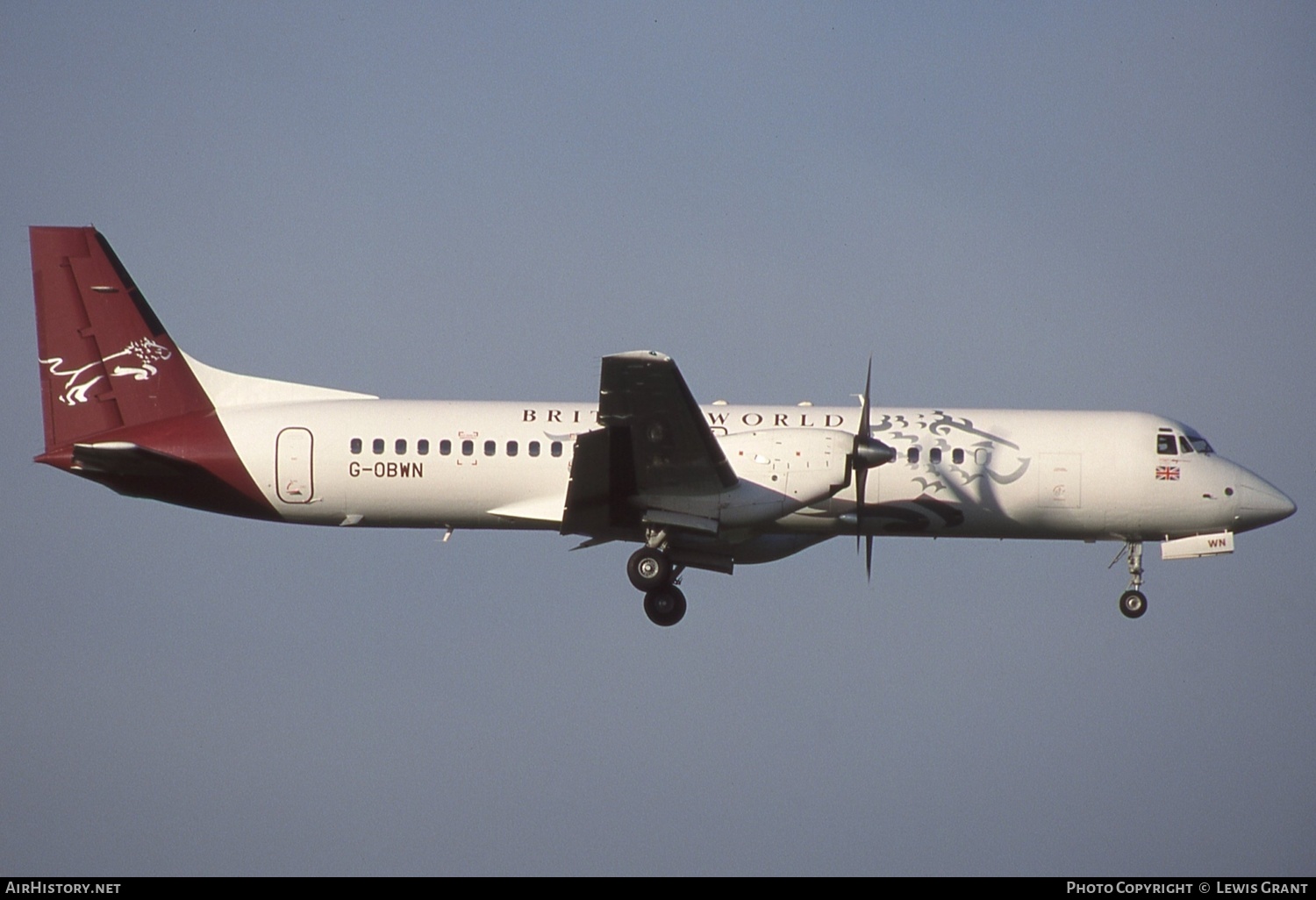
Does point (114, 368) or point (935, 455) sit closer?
point (935, 455)

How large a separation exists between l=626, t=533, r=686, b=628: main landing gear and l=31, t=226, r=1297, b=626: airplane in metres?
0.04

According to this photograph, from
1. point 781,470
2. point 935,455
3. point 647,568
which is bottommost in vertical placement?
point 647,568

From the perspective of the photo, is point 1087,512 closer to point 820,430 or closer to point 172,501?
point 820,430

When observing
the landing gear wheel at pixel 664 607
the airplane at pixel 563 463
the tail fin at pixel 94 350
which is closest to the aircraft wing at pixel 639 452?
the airplane at pixel 563 463

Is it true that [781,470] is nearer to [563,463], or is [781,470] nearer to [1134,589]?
[563,463]

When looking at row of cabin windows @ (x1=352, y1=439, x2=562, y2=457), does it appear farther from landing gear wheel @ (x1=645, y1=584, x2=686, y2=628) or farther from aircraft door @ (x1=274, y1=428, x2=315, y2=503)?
landing gear wheel @ (x1=645, y1=584, x2=686, y2=628)

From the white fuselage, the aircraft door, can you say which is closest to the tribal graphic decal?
the white fuselage

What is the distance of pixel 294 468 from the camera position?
28297 mm

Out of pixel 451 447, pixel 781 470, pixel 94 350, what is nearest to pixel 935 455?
pixel 781 470

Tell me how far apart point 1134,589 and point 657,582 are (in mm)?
9375
